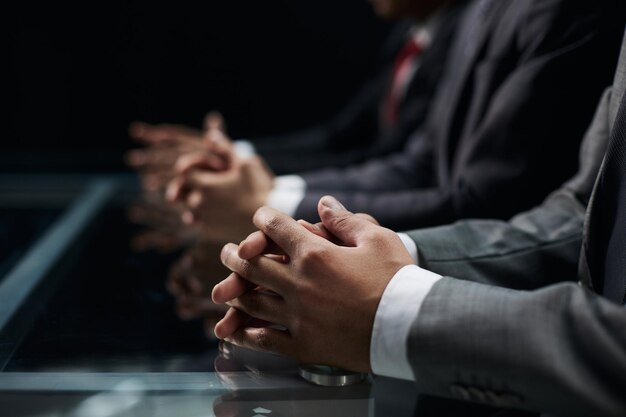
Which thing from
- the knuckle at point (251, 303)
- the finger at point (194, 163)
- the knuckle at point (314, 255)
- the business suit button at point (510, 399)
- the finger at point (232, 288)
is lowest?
the business suit button at point (510, 399)

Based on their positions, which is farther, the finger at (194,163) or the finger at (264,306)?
the finger at (194,163)

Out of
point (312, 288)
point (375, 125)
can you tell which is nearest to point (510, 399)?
point (312, 288)

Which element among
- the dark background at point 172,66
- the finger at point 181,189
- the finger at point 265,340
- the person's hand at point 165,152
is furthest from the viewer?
the dark background at point 172,66

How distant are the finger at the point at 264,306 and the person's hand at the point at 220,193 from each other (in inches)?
20.4

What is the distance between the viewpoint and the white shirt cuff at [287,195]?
1.35 meters

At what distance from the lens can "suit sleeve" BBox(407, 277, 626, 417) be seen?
63 cm

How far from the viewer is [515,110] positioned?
1.17 m

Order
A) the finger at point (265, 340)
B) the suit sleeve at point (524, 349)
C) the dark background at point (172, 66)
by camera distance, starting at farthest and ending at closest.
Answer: the dark background at point (172, 66)
the finger at point (265, 340)
the suit sleeve at point (524, 349)

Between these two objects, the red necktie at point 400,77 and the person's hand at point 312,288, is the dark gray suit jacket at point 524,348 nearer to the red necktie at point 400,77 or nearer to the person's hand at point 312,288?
the person's hand at point 312,288

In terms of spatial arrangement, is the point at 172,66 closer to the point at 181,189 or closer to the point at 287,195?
the point at 181,189

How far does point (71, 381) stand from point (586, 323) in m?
0.48

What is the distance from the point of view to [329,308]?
707mm

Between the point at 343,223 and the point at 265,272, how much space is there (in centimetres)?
10

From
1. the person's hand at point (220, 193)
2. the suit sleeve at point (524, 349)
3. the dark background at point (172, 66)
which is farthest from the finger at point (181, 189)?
the dark background at point (172, 66)
